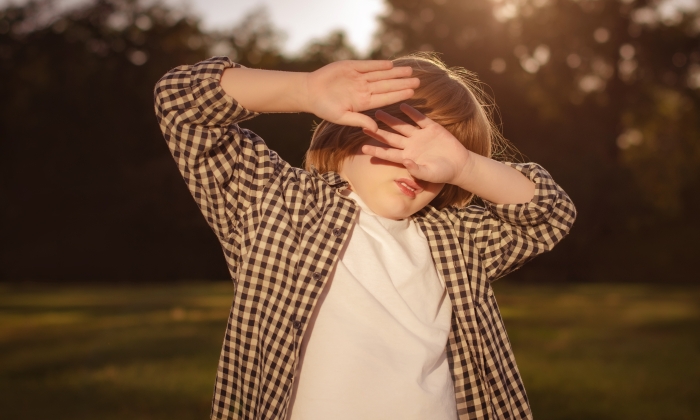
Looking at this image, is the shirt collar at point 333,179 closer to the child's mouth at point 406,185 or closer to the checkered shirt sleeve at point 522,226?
the child's mouth at point 406,185

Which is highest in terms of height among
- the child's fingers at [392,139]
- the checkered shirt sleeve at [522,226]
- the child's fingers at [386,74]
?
the child's fingers at [386,74]

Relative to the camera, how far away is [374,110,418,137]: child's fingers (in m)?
1.90

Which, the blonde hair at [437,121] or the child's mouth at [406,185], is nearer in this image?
the child's mouth at [406,185]

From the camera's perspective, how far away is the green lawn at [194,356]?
458 cm

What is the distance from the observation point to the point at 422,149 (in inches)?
75.4

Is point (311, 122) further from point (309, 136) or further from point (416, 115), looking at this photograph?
point (416, 115)

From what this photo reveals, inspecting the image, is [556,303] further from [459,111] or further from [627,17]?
[627,17]

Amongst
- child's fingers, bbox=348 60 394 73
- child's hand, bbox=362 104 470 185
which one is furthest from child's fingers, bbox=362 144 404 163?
child's fingers, bbox=348 60 394 73

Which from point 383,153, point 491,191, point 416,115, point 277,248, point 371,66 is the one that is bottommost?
point 277,248

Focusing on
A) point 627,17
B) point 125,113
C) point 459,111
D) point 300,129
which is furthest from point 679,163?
point 459,111

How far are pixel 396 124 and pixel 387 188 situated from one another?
186mm

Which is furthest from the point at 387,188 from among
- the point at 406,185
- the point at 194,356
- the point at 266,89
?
the point at 194,356

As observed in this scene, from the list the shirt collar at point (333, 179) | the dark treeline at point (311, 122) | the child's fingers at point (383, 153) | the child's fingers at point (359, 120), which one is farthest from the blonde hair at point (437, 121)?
the dark treeline at point (311, 122)

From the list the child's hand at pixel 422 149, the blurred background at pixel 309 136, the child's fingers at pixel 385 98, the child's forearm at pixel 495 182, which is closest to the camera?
the child's fingers at pixel 385 98
